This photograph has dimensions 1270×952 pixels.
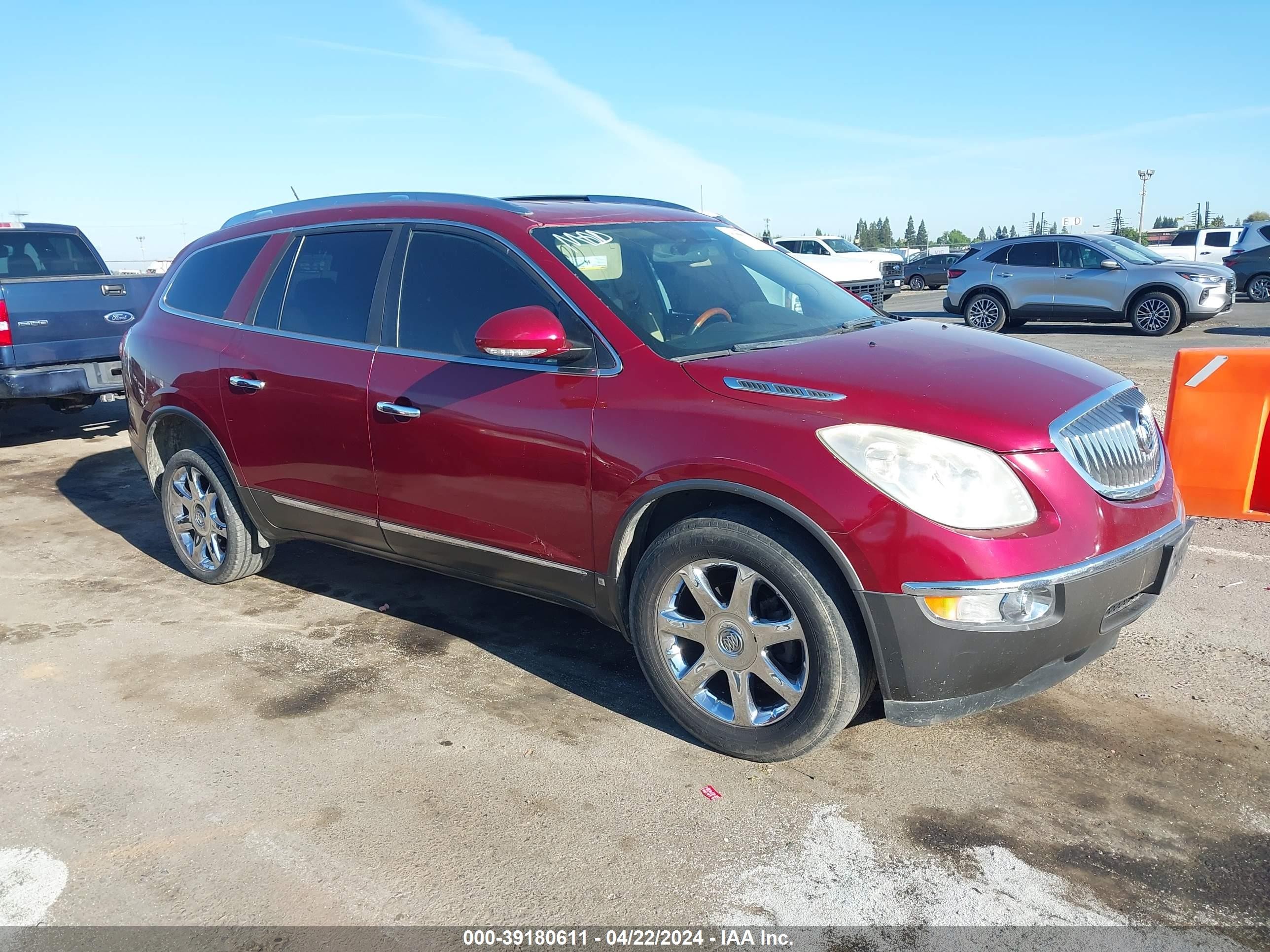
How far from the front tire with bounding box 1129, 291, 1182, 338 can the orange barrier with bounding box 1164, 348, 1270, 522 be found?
11211mm

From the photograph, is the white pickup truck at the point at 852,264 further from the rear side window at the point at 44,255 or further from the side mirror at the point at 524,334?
the side mirror at the point at 524,334

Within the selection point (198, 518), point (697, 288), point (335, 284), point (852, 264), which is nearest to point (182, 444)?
point (198, 518)

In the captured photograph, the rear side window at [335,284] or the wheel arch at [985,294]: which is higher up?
the rear side window at [335,284]

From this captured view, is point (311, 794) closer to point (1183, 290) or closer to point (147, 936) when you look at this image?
point (147, 936)

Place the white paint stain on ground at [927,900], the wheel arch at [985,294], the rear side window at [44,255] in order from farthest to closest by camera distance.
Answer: the wheel arch at [985,294]
the rear side window at [44,255]
the white paint stain on ground at [927,900]

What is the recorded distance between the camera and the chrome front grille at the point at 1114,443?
119 inches

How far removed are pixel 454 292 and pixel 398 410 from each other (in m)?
0.53

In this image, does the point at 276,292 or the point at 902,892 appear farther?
the point at 276,292

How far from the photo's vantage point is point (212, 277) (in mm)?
5137

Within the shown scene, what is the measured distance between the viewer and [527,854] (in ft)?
9.41

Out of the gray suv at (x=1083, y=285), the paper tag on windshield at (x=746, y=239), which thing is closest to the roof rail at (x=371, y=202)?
the paper tag on windshield at (x=746, y=239)

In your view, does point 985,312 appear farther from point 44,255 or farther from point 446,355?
point 446,355

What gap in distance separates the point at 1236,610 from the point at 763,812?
2.73 m

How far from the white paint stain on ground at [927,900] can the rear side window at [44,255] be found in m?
9.59
